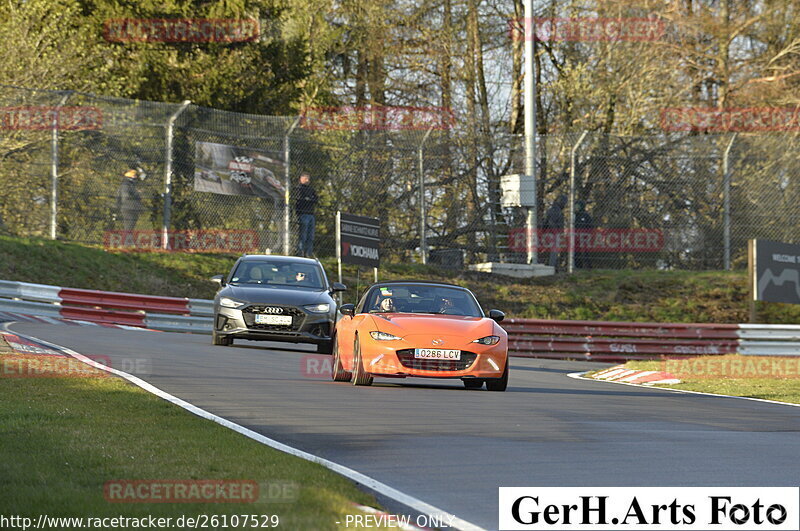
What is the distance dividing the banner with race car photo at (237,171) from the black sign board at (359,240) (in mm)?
3018

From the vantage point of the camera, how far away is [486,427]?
36.8 ft

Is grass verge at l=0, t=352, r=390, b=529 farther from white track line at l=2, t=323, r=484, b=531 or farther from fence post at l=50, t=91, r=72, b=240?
fence post at l=50, t=91, r=72, b=240

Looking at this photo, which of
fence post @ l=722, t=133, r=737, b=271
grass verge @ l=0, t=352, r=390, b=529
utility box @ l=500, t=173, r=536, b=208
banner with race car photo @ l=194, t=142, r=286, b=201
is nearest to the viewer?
grass verge @ l=0, t=352, r=390, b=529

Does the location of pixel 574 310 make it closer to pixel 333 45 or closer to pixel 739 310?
pixel 739 310

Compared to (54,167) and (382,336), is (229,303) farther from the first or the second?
(54,167)

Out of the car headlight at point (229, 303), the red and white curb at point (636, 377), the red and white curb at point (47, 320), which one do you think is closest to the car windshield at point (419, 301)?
the car headlight at point (229, 303)

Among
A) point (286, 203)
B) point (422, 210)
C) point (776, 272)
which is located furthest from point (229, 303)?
point (776, 272)

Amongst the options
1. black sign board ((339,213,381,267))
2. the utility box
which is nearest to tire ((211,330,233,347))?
black sign board ((339,213,381,267))

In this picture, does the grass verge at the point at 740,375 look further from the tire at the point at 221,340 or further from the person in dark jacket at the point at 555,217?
A: the tire at the point at 221,340

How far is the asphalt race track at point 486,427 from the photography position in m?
8.38

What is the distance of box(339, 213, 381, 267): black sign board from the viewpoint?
26656 millimetres

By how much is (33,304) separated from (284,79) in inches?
586

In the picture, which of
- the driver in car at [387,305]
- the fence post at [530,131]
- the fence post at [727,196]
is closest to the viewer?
the driver in car at [387,305]

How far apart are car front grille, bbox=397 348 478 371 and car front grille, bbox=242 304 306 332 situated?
5640mm
